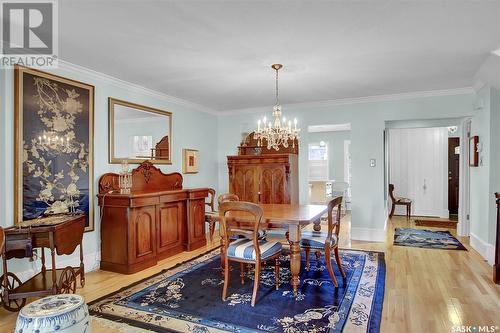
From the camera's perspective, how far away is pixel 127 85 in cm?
422

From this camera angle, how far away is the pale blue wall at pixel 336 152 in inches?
375

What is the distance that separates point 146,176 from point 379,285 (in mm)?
3287

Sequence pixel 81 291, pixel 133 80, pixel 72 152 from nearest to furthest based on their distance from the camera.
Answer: pixel 81 291
pixel 72 152
pixel 133 80

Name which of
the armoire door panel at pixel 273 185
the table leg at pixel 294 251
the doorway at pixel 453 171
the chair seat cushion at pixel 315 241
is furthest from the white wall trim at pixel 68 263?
the doorway at pixel 453 171

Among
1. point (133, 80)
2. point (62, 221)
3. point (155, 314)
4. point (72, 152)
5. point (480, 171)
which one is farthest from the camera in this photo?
point (480, 171)

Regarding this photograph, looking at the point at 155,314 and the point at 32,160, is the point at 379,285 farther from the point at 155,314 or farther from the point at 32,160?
the point at 32,160

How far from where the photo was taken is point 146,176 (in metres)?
4.43

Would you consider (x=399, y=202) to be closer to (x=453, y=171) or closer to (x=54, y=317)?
(x=453, y=171)

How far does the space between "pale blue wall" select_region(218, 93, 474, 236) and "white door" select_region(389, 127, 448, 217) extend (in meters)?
3.08

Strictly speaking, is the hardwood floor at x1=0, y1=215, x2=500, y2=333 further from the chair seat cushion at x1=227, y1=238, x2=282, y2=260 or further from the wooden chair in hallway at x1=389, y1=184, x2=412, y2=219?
the wooden chair in hallway at x1=389, y1=184, x2=412, y2=219

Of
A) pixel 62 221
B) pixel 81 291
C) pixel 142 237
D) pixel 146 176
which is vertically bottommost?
pixel 81 291

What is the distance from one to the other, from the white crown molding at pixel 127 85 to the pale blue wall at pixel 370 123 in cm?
200

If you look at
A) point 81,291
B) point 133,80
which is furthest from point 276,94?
point 81,291

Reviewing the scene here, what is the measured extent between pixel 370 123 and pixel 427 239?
2.20 metres
